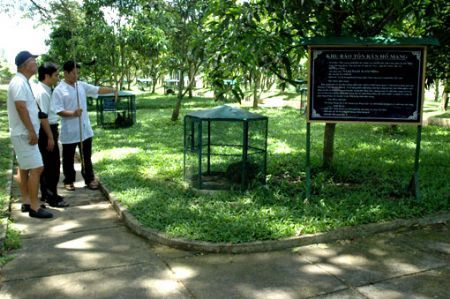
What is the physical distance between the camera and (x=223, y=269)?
4.05 m

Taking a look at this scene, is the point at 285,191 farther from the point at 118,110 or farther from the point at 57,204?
the point at 118,110

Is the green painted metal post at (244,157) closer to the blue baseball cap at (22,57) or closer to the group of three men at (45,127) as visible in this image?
the group of three men at (45,127)

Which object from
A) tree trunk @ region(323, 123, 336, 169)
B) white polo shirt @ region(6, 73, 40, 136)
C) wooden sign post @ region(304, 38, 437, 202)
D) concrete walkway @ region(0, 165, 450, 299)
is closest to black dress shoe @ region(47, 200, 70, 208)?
concrete walkway @ region(0, 165, 450, 299)

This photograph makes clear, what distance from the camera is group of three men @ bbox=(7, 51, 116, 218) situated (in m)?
5.16

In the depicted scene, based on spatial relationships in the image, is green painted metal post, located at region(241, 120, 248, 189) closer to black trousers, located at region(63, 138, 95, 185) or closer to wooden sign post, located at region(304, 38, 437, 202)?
wooden sign post, located at region(304, 38, 437, 202)

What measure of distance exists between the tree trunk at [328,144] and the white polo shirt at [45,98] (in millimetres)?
3735

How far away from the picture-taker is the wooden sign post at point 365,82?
17.6ft

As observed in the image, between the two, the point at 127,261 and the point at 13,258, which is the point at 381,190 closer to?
the point at 127,261

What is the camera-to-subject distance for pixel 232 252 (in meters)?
4.39

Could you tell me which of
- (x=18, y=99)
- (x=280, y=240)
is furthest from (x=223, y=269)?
(x=18, y=99)

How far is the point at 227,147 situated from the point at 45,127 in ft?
8.07

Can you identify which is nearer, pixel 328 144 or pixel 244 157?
pixel 244 157

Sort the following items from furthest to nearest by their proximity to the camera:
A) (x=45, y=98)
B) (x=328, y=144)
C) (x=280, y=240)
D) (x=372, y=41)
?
1. (x=328, y=144)
2. (x=45, y=98)
3. (x=372, y=41)
4. (x=280, y=240)

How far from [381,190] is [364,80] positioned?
1493 mm
